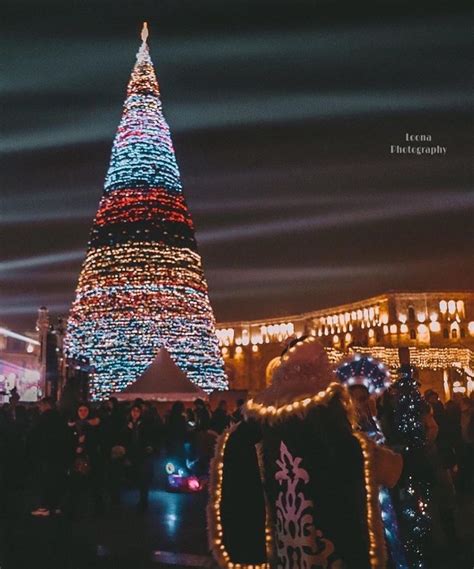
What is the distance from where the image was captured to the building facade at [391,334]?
39.8 meters

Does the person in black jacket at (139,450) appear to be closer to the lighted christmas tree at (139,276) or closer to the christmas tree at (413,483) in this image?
the christmas tree at (413,483)

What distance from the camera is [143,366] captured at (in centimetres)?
1978

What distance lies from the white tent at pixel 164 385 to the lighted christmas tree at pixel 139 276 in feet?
11.1

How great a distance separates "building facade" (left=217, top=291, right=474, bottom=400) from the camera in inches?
1566

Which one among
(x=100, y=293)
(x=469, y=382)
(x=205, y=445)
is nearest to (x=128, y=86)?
(x=100, y=293)

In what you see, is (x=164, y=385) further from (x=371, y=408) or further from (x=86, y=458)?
(x=371, y=408)

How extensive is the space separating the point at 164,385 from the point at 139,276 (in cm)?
506

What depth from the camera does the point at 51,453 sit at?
7301 millimetres

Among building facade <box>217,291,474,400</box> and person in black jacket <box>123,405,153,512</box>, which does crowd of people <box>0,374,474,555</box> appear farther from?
building facade <box>217,291,474,400</box>

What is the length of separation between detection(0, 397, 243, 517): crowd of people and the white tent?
5.65 metres

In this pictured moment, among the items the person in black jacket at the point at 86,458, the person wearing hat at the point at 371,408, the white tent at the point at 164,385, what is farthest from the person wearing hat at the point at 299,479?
the white tent at the point at 164,385

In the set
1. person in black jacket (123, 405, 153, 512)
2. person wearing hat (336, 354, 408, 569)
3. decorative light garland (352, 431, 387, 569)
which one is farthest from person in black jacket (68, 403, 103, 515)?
decorative light garland (352, 431, 387, 569)

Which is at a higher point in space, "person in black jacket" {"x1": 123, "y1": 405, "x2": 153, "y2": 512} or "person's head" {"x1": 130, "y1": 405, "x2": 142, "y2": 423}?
"person's head" {"x1": 130, "y1": 405, "x2": 142, "y2": 423}

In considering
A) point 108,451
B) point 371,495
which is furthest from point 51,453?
point 371,495
